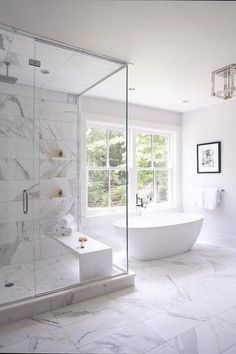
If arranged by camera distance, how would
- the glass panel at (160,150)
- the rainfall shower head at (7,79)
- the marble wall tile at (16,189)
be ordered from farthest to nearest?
the glass panel at (160,150)
the marble wall tile at (16,189)
the rainfall shower head at (7,79)

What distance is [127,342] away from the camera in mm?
1943

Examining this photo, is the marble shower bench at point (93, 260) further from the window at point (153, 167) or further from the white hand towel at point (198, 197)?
the white hand towel at point (198, 197)

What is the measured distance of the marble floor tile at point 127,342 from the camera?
6.11ft

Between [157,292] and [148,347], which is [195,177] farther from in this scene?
[148,347]

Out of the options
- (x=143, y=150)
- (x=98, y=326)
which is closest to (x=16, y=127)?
(x=143, y=150)

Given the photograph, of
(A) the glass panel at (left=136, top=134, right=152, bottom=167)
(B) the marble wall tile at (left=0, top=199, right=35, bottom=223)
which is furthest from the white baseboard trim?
(B) the marble wall tile at (left=0, top=199, right=35, bottom=223)

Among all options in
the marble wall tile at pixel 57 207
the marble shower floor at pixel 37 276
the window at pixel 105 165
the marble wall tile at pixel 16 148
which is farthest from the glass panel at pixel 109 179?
the marble wall tile at pixel 16 148

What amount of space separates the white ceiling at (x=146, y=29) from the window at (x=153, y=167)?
69.2 inches

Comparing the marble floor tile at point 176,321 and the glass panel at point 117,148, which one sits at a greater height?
the glass panel at point 117,148

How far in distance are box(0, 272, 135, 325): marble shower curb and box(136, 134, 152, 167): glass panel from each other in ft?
7.65

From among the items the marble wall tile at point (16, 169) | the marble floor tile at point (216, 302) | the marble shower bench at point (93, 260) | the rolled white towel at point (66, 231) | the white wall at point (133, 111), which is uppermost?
the white wall at point (133, 111)

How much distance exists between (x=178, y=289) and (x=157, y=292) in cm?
26

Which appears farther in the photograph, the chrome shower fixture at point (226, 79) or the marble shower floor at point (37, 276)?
the chrome shower fixture at point (226, 79)

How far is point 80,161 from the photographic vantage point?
3.88 metres
